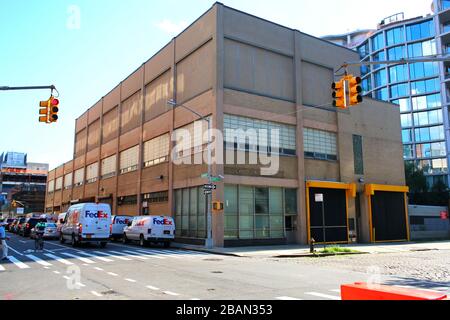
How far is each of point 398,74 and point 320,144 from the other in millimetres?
59139

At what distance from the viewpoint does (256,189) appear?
29.9 metres

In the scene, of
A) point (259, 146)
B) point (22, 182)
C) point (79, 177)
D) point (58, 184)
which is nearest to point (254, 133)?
point (259, 146)

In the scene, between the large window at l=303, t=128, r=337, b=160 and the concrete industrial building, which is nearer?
the concrete industrial building

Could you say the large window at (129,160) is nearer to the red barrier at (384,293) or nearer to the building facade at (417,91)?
the red barrier at (384,293)

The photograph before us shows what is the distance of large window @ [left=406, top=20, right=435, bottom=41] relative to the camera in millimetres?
80938

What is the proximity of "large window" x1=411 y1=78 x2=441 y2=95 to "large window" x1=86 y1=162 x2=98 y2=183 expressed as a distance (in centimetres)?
6204

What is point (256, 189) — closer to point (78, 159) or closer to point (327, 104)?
point (327, 104)

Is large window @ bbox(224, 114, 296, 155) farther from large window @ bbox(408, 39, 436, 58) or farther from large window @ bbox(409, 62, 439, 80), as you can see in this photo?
large window @ bbox(408, 39, 436, 58)

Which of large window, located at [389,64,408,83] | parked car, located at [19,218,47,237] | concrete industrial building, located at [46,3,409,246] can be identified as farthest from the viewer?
large window, located at [389,64,408,83]

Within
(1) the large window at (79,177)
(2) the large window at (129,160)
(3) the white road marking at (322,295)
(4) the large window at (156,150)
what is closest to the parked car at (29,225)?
(2) the large window at (129,160)

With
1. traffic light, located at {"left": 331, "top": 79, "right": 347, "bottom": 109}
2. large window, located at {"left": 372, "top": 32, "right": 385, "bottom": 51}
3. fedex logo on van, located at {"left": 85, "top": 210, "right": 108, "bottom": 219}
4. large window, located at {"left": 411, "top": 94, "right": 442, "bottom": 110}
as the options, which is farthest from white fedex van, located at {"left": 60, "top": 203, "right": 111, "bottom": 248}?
large window, located at {"left": 372, "top": 32, "right": 385, "bottom": 51}

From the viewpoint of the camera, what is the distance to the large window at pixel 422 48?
79887 mm

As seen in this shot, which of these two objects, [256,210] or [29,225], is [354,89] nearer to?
[256,210]

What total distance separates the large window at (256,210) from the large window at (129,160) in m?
15.9
